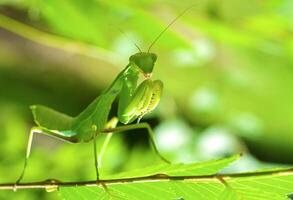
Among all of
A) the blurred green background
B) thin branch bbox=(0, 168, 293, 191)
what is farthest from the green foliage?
the blurred green background

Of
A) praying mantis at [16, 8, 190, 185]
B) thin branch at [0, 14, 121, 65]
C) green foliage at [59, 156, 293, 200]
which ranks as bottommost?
green foliage at [59, 156, 293, 200]

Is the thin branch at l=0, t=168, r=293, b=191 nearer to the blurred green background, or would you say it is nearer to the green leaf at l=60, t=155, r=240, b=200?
the green leaf at l=60, t=155, r=240, b=200

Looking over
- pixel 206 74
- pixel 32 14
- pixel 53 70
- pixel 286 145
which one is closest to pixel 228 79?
pixel 206 74

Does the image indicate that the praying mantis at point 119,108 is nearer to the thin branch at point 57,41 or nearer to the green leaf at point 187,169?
the green leaf at point 187,169

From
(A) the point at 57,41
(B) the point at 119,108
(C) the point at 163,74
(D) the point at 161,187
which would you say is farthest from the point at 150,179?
(C) the point at 163,74

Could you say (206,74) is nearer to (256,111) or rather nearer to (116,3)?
(256,111)

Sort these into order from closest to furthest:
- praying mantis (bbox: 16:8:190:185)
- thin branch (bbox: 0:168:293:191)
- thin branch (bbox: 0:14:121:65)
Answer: thin branch (bbox: 0:168:293:191), praying mantis (bbox: 16:8:190:185), thin branch (bbox: 0:14:121:65)

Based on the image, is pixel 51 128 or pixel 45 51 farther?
pixel 45 51

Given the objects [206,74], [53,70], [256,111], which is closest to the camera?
[206,74]
